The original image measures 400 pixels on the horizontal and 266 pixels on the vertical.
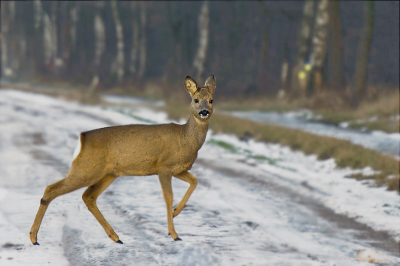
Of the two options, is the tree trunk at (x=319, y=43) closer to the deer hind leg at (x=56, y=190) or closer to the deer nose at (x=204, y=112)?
the deer nose at (x=204, y=112)

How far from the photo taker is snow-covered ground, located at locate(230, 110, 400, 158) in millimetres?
16433

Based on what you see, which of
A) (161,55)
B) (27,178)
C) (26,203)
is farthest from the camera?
(161,55)

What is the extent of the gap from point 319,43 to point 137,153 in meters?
21.9

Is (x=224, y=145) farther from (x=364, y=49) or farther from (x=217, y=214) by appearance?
(x=364, y=49)

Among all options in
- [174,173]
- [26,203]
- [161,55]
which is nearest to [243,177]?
[26,203]

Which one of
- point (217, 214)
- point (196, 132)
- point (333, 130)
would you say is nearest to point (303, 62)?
point (333, 130)

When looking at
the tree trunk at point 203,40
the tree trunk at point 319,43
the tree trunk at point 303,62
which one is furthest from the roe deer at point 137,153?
the tree trunk at point 203,40

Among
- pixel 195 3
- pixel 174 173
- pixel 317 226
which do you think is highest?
pixel 195 3

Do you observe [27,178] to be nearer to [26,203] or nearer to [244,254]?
[26,203]

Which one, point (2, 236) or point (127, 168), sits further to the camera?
point (2, 236)

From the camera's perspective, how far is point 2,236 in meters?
7.88

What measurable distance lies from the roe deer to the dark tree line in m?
24.0

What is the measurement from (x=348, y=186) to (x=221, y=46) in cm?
3659

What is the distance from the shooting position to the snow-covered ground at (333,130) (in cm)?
1643
